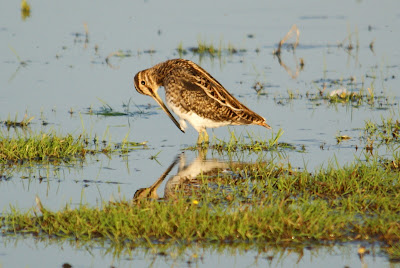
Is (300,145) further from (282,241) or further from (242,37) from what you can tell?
(242,37)

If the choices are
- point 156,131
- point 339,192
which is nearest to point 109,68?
point 156,131

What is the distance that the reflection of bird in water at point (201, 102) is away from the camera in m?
10.2

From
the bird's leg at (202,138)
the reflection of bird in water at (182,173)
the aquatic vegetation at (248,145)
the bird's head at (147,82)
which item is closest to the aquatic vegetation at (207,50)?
the bird's head at (147,82)

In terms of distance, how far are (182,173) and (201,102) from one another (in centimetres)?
157

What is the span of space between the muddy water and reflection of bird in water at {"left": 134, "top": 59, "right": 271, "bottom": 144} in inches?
14.9

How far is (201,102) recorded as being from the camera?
402 inches

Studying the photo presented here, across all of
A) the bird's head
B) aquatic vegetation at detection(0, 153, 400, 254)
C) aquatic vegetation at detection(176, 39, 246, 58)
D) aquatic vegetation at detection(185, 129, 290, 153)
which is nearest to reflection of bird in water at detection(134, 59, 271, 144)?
aquatic vegetation at detection(185, 129, 290, 153)

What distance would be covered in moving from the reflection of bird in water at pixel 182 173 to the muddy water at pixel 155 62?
13 cm

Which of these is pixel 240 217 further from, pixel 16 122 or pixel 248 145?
pixel 16 122

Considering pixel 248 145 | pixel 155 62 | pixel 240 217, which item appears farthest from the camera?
pixel 155 62

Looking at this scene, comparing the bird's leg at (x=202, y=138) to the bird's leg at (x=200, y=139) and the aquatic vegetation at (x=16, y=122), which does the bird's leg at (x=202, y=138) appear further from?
the aquatic vegetation at (x=16, y=122)

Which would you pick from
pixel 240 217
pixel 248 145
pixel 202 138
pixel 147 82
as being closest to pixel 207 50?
pixel 147 82

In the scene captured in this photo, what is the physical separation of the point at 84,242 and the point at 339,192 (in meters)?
2.59

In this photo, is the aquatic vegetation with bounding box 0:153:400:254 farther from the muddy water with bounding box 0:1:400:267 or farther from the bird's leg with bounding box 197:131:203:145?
the bird's leg with bounding box 197:131:203:145
